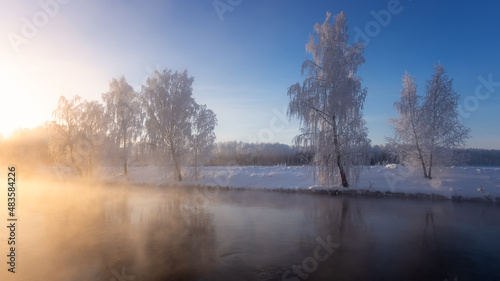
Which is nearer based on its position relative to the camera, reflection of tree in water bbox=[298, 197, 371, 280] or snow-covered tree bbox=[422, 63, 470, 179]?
reflection of tree in water bbox=[298, 197, 371, 280]

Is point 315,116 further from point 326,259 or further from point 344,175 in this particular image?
point 326,259

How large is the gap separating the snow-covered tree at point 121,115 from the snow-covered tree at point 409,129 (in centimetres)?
3095

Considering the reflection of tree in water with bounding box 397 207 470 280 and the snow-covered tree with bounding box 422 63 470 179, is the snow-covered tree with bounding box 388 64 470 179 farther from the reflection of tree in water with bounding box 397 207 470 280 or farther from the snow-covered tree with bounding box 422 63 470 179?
the reflection of tree in water with bounding box 397 207 470 280

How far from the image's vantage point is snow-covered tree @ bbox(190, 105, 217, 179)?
31.0 m

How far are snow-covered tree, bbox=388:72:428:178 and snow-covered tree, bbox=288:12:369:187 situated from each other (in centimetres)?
680

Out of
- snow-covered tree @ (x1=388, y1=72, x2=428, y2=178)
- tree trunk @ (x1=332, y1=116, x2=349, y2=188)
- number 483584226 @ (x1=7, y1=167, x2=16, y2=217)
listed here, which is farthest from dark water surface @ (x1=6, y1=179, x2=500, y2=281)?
snow-covered tree @ (x1=388, y1=72, x2=428, y2=178)

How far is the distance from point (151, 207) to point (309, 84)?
15.3 m

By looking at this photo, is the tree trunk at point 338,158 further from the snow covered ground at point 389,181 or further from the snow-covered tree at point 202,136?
the snow-covered tree at point 202,136

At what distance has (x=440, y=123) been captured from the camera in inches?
915

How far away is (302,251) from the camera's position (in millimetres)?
8547

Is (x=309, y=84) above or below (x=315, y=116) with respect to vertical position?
above

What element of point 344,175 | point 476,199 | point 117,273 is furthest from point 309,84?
point 117,273

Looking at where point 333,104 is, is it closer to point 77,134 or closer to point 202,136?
point 202,136

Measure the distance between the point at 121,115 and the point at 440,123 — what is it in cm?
3731
